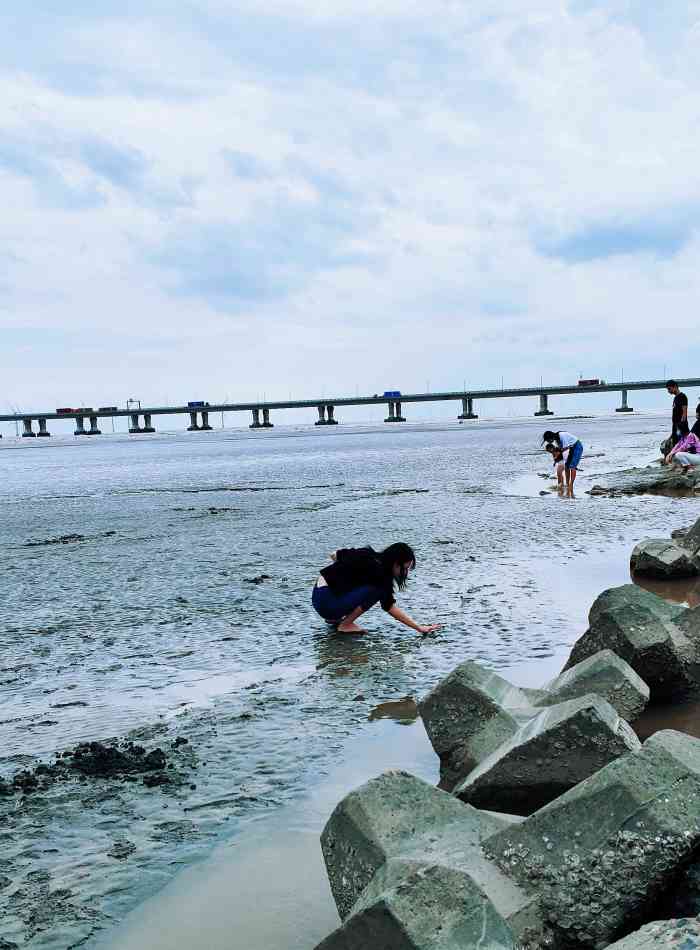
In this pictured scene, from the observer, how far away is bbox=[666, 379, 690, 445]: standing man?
59.5ft

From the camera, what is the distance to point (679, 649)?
5.46 meters

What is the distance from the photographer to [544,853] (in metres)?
2.79

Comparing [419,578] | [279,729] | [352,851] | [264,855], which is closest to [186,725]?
[279,729]

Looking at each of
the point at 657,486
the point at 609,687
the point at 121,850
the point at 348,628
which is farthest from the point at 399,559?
the point at 657,486

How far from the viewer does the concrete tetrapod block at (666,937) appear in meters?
2.20

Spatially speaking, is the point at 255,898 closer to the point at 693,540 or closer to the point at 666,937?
the point at 666,937

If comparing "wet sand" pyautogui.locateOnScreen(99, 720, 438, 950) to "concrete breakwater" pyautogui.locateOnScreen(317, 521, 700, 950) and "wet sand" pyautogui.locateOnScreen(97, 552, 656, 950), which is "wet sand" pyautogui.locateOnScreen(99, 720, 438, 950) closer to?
"wet sand" pyautogui.locateOnScreen(97, 552, 656, 950)

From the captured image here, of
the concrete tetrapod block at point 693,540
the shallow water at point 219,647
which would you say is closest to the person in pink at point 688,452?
the shallow water at point 219,647

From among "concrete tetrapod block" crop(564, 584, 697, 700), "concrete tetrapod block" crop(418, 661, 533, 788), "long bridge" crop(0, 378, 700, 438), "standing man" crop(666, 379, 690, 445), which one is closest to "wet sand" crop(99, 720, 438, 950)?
"concrete tetrapod block" crop(418, 661, 533, 788)

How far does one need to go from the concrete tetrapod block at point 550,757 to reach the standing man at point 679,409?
593 inches

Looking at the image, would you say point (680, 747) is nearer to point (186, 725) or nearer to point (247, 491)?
point (186, 725)

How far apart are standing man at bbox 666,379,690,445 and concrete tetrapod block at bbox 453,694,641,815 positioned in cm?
1507

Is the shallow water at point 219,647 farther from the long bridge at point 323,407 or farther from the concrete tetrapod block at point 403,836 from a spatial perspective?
the long bridge at point 323,407

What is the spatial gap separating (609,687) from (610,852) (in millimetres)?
2013
